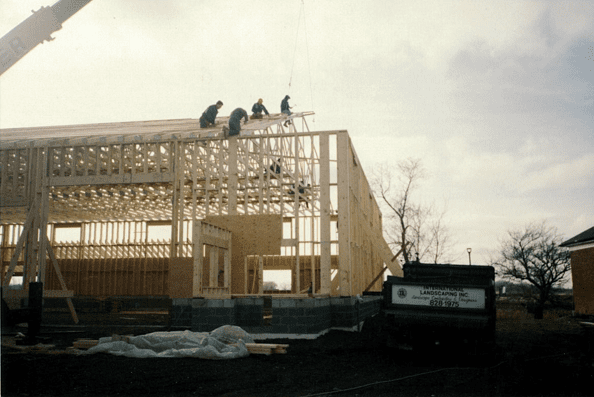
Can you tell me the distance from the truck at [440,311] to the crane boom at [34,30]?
7441mm

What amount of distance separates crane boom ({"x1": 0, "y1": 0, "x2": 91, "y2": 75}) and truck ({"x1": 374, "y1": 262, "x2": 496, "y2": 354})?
744 cm

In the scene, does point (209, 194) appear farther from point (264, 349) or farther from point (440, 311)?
point (440, 311)

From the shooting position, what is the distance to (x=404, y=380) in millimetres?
6320

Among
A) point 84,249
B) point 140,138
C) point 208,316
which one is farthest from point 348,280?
point 84,249

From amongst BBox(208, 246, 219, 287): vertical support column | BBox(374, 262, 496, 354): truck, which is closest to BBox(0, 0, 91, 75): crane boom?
BBox(208, 246, 219, 287): vertical support column

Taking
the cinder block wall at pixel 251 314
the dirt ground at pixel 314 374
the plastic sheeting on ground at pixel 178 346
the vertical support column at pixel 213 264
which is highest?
the vertical support column at pixel 213 264

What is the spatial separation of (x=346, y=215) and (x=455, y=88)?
14.6ft

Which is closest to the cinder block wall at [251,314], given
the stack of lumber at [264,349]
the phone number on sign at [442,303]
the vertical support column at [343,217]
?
the vertical support column at [343,217]

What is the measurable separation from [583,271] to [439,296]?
15.8 metres

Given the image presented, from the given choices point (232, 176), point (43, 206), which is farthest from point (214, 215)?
point (43, 206)

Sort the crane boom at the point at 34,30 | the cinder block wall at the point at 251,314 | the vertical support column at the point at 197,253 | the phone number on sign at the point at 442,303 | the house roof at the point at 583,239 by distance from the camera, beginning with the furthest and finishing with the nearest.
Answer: the house roof at the point at 583,239, the cinder block wall at the point at 251,314, the vertical support column at the point at 197,253, the crane boom at the point at 34,30, the phone number on sign at the point at 442,303

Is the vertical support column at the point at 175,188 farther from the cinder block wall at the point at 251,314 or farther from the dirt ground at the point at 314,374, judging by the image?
the dirt ground at the point at 314,374

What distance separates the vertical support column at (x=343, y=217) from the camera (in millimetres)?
12656

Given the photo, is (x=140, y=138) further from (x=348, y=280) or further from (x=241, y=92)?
(x=241, y=92)
